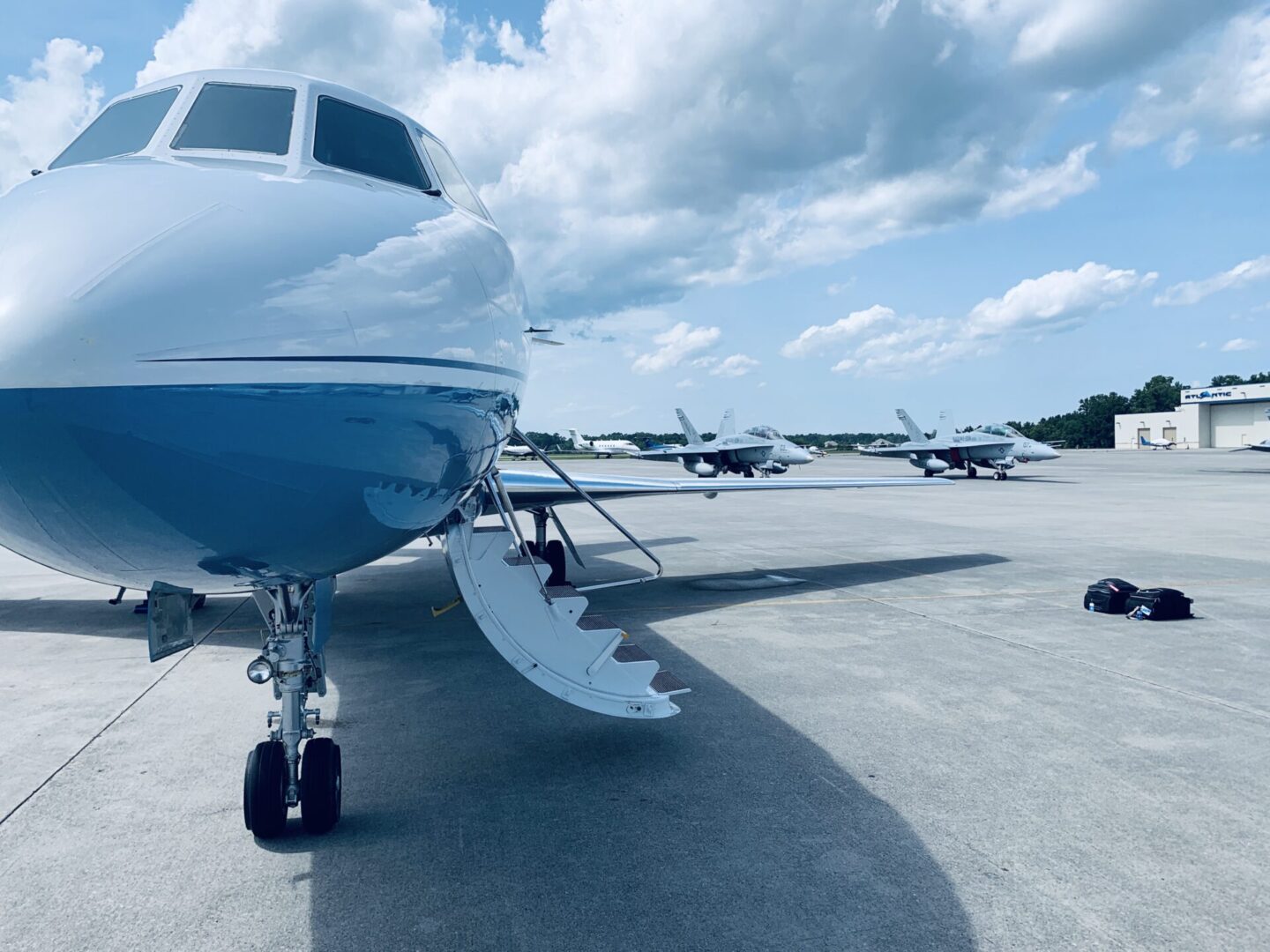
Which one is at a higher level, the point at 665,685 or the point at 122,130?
the point at 122,130

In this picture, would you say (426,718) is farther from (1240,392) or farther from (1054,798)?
(1240,392)

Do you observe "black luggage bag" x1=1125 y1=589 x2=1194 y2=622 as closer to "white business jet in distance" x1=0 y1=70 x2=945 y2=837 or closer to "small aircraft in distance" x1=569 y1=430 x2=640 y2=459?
"white business jet in distance" x1=0 y1=70 x2=945 y2=837

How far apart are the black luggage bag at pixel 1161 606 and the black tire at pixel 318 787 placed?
831 cm

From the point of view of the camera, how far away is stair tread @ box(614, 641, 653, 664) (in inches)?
201

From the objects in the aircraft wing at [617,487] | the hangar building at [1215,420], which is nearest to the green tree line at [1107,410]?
the hangar building at [1215,420]

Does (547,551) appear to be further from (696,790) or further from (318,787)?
(318,787)

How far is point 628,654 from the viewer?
17.1ft

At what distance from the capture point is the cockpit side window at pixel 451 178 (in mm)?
3997

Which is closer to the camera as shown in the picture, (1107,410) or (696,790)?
(696,790)

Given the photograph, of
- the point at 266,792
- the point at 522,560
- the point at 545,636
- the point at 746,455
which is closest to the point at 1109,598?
the point at 522,560

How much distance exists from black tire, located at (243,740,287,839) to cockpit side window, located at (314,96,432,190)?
271cm

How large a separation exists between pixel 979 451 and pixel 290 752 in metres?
39.7

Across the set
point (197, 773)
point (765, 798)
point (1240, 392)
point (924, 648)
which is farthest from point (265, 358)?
point (1240, 392)

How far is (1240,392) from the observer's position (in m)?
83.7
